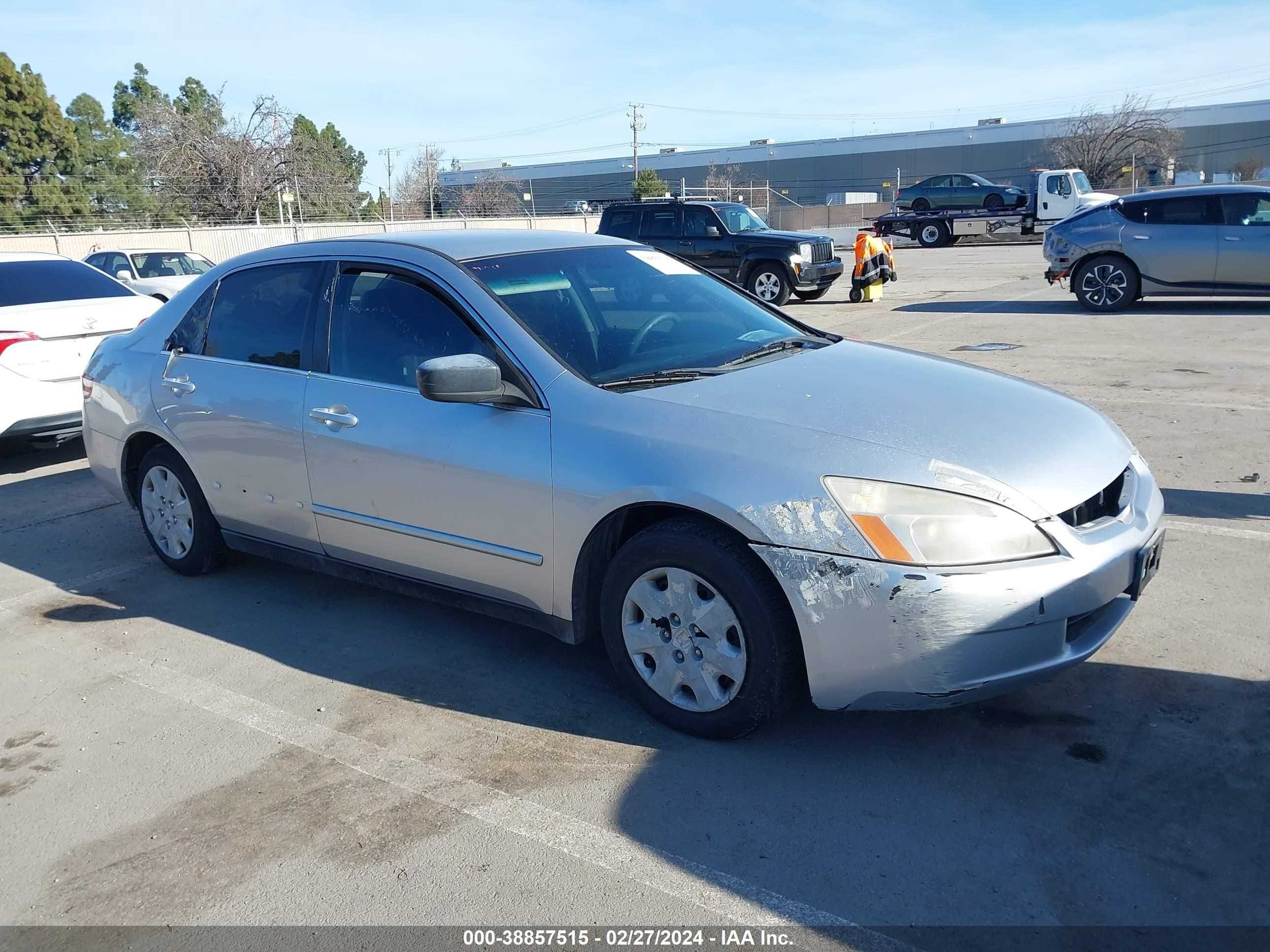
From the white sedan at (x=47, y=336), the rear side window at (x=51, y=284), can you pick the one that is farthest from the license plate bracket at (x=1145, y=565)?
the rear side window at (x=51, y=284)

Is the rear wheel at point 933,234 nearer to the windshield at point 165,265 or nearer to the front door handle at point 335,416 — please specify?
the windshield at point 165,265

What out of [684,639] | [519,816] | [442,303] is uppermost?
[442,303]

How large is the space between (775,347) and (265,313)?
238 cm

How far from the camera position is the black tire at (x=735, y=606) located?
3355 mm

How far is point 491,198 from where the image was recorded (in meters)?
64.1

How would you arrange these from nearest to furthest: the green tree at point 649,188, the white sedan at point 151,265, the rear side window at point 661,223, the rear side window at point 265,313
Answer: the rear side window at point 265,313
the white sedan at point 151,265
the rear side window at point 661,223
the green tree at point 649,188

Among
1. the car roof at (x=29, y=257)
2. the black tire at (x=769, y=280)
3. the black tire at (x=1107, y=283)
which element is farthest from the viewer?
the black tire at (x=769, y=280)

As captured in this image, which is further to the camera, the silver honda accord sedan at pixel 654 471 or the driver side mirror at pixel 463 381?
the driver side mirror at pixel 463 381

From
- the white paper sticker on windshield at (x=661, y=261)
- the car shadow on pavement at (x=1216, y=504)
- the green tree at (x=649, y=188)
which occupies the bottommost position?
the car shadow on pavement at (x=1216, y=504)

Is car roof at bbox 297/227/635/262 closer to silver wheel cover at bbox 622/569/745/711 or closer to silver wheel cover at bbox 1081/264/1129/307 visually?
silver wheel cover at bbox 622/569/745/711

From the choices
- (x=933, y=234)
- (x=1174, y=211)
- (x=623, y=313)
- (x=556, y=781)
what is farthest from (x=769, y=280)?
(x=933, y=234)

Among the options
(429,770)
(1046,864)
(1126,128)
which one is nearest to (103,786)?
(429,770)

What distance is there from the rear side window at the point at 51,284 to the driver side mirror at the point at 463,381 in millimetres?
5874

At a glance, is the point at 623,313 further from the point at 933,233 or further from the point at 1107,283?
the point at 933,233
